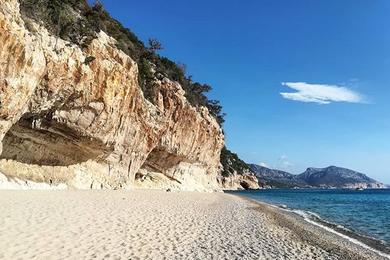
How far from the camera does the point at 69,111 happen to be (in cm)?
2592

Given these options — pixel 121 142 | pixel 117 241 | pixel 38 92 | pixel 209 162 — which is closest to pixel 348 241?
pixel 117 241

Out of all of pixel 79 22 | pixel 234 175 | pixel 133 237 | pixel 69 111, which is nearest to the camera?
pixel 133 237

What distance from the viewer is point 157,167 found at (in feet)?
169

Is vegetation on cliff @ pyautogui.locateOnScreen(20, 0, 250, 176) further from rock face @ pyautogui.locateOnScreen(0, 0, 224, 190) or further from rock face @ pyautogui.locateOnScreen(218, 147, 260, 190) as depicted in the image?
→ rock face @ pyautogui.locateOnScreen(218, 147, 260, 190)

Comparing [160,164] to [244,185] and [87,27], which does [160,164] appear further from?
[244,185]

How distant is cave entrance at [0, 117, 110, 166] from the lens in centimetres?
2377

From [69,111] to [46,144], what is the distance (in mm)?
3052

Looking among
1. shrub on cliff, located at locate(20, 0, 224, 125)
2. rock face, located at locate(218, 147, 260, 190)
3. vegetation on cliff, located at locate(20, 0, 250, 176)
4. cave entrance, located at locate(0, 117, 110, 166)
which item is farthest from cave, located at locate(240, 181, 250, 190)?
cave entrance, located at locate(0, 117, 110, 166)

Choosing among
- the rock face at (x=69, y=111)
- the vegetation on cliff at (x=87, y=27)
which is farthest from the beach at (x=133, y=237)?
the vegetation on cliff at (x=87, y=27)

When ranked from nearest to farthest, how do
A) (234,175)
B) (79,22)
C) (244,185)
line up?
(79,22), (234,175), (244,185)

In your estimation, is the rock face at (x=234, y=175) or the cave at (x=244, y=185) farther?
the cave at (x=244, y=185)

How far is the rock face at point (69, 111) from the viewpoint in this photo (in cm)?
1881

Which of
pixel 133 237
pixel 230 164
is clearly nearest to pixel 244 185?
pixel 230 164

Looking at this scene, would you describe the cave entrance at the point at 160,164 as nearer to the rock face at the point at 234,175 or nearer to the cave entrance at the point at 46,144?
the cave entrance at the point at 46,144
